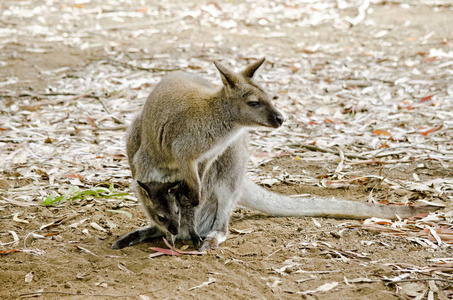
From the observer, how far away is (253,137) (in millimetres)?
6453

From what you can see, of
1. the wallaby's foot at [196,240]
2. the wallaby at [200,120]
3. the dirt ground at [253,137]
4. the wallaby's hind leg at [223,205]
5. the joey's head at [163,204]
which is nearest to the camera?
the dirt ground at [253,137]

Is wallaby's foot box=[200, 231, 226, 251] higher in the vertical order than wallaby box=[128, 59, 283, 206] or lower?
lower

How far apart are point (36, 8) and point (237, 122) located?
9659 mm

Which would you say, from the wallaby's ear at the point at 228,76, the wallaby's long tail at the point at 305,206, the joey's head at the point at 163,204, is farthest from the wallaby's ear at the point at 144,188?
the wallaby's ear at the point at 228,76

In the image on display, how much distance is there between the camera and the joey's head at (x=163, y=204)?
13.0 feet

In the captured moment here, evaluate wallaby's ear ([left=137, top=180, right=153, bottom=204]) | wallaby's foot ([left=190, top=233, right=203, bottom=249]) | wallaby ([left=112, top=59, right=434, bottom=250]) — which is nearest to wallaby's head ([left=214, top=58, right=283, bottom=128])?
wallaby ([left=112, top=59, right=434, bottom=250])

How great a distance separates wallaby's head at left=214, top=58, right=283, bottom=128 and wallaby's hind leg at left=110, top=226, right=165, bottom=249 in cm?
113

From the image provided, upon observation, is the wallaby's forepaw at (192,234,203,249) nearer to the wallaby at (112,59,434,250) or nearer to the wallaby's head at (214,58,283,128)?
the wallaby at (112,59,434,250)

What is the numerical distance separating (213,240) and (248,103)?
42.7 inches

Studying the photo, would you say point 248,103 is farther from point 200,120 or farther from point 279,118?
point 200,120

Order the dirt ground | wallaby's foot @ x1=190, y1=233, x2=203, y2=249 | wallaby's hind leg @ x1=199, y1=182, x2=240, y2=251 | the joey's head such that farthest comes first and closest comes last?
wallaby's hind leg @ x1=199, y1=182, x2=240, y2=251 < wallaby's foot @ x1=190, y1=233, x2=203, y2=249 < the joey's head < the dirt ground

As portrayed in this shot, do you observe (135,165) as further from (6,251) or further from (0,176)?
(0,176)

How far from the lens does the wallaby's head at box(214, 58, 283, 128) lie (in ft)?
12.8

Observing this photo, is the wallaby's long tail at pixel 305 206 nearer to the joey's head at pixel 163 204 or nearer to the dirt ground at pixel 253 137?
the dirt ground at pixel 253 137
